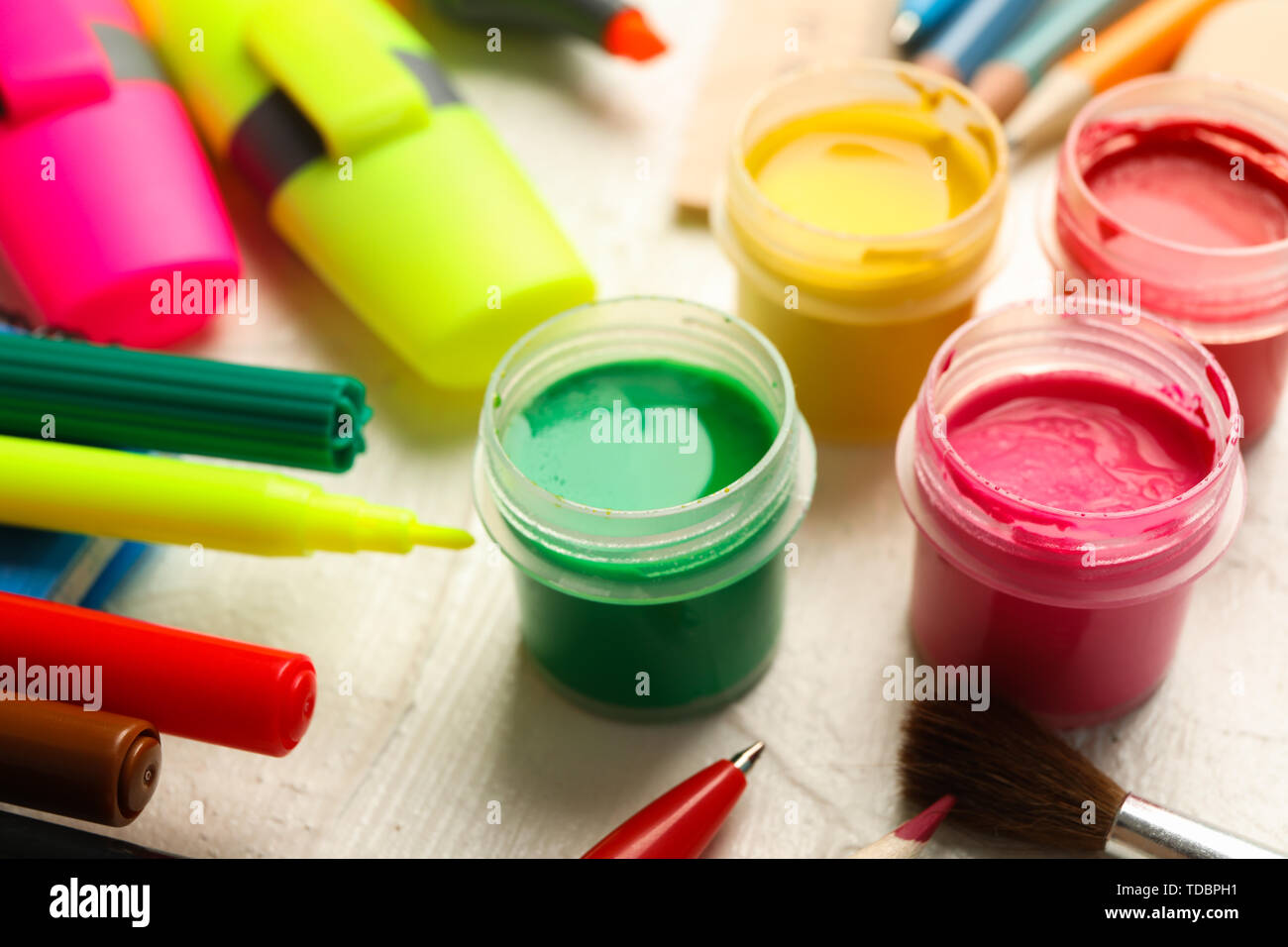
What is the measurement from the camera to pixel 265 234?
120 cm

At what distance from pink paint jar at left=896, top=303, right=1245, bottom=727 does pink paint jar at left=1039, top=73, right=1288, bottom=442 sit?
80mm

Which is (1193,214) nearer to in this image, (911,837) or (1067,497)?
(1067,497)

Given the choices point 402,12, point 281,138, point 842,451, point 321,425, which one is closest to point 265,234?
point 281,138

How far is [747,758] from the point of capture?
866mm

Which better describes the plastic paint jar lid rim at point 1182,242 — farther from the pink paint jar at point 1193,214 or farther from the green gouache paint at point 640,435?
the green gouache paint at point 640,435

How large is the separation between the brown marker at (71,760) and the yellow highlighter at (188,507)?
0.13 meters

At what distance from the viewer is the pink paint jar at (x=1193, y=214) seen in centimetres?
93

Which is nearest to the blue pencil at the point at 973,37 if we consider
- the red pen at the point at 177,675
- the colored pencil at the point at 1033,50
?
the colored pencil at the point at 1033,50

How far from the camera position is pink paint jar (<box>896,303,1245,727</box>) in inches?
31.1

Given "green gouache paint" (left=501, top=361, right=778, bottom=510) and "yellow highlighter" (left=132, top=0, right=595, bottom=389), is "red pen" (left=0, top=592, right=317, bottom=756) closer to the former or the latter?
"green gouache paint" (left=501, top=361, right=778, bottom=510)

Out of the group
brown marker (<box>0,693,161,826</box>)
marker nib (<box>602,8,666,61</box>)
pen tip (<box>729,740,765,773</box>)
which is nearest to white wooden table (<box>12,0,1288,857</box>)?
pen tip (<box>729,740,765,773</box>)

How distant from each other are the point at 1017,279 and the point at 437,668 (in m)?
0.56

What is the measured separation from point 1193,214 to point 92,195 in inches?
30.9
